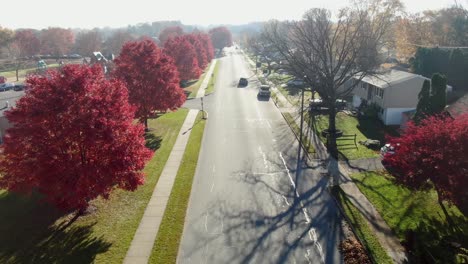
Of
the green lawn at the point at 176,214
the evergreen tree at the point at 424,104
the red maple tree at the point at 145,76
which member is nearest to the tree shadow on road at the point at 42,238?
the green lawn at the point at 176,214

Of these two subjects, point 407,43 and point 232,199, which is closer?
point 232,199

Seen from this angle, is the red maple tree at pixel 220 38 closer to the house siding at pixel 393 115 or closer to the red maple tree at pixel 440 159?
the house siding at pixel 393 115

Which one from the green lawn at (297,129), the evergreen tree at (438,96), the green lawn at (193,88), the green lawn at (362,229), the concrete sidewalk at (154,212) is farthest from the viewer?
the green lawn at (193,88)

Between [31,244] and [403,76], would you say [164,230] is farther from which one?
[403,76]

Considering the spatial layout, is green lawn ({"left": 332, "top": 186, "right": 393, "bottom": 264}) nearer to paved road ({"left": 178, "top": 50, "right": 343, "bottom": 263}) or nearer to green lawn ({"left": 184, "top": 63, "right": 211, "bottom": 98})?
paved road ({"left": 178, "top": 50, "right": 343, "bottom": 263})

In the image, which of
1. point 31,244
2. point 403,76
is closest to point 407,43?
point 403,76

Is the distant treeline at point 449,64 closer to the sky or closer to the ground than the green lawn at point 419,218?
closer to the sky
